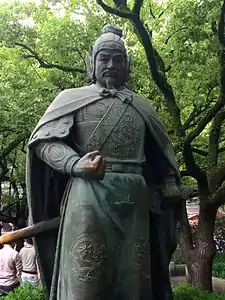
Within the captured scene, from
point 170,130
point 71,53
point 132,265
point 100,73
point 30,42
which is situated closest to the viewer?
point 132,265

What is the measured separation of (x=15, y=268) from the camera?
9.08 metres

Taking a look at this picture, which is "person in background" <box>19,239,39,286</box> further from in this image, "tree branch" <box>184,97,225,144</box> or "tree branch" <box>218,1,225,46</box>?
"tree branch" <box>218,1,225,46</box>

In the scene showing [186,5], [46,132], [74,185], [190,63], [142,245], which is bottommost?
[142,245]

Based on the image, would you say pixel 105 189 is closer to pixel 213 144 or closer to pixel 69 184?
pixel 69 184

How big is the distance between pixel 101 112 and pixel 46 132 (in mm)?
427

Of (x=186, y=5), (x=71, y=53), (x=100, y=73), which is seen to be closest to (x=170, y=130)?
(x=186, y=5)

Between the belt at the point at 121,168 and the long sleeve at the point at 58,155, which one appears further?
the belt at the point at 121,168

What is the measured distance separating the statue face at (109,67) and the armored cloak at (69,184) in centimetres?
8

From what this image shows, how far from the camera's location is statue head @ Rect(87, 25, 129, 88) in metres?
4.42

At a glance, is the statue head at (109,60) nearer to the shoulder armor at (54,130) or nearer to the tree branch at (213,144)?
the shoulder armor at (54,130)

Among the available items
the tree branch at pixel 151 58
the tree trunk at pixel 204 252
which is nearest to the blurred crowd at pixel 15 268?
the tree trunk at pixel 204 252

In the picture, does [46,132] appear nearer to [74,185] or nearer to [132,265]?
[74,185]

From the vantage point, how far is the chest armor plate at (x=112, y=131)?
428 cm

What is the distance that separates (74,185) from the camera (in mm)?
4223
